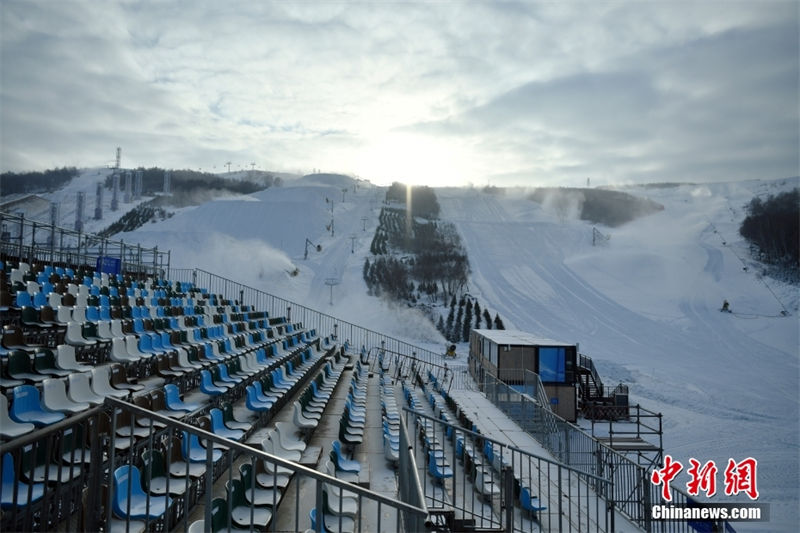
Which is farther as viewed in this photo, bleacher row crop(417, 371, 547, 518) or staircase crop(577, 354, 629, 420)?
staircase crop(577, 354, 629, 420)

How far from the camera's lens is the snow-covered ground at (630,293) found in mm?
21016

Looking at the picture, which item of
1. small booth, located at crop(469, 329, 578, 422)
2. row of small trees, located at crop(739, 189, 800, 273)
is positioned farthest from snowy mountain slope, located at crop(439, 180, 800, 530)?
small booth, located at crop(469, 329, 578, 422)

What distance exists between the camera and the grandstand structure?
4.33m

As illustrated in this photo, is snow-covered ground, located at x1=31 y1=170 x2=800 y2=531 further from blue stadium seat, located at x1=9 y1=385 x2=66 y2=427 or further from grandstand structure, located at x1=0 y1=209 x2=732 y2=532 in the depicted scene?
blue stadium seat, located at x1=9 y1=385 x2=66 y2=427

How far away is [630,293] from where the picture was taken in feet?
138

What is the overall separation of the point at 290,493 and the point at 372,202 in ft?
264

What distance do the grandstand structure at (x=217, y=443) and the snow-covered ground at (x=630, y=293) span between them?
7.16 m

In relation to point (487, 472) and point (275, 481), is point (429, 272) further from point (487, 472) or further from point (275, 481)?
point (275, 481)

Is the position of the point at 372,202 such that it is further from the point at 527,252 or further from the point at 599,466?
the point at 599,466

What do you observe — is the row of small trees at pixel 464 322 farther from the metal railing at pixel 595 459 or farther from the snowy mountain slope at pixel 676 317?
the metal railing at pixel 595 459
